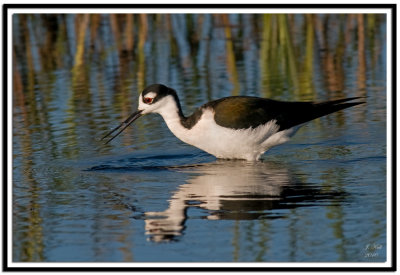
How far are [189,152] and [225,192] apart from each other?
1917 millimetres

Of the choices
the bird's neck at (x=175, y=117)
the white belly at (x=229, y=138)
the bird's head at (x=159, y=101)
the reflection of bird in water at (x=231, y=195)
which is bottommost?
the reflection of bird in water at (x=231, y=195)

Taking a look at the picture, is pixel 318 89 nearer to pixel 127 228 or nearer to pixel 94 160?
pixel 94 160

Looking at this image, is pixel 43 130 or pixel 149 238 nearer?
pixel 149 238

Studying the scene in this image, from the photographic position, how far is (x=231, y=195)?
25.7ft

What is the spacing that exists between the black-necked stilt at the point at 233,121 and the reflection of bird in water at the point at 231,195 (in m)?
0.27

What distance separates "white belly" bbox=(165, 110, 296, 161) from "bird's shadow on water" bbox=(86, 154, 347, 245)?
13cm

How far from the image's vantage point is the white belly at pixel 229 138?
30.3 ft

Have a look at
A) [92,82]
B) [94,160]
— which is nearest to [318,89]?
[92,82]

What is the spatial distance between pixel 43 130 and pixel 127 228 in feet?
12.5

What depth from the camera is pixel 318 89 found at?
482 inches

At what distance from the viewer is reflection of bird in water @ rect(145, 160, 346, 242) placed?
281 inches

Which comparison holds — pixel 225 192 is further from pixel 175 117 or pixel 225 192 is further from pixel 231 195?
pixel 175 117
